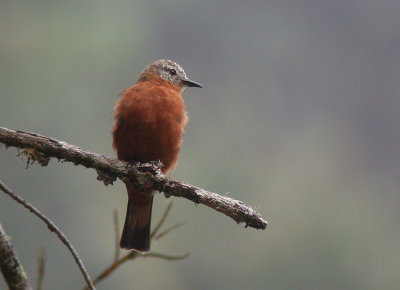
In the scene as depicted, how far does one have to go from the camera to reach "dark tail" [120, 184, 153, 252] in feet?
15.9

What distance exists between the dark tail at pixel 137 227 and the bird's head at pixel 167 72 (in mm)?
1230

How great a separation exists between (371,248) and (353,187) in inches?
262

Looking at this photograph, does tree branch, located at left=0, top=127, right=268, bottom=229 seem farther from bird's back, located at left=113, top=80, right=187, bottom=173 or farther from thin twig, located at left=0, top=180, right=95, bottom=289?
bird's back, located at left=113, top=80, right=187, bottom=173

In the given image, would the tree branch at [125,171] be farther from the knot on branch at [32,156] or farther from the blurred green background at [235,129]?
the blurred green background at [235,129]

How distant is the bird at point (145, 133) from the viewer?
4246 millimetres

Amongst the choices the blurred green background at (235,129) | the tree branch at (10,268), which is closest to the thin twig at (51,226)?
the tree branch at (10,268)


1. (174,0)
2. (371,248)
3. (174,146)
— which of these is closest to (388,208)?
(371,248)

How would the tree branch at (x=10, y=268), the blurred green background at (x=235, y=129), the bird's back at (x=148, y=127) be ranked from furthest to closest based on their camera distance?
1. the blurred green background at (x=235, y=129)
2. the bird's back at (x=148, y=127)
3. the tree branch at (x=10, y=268)

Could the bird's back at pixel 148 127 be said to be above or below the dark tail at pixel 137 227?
above

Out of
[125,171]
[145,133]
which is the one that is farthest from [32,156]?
[145,133]

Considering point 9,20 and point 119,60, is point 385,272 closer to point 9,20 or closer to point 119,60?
point 119,60

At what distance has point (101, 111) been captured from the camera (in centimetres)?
2511

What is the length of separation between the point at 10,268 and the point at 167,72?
136 inches

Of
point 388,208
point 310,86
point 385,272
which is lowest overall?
point 385,272
